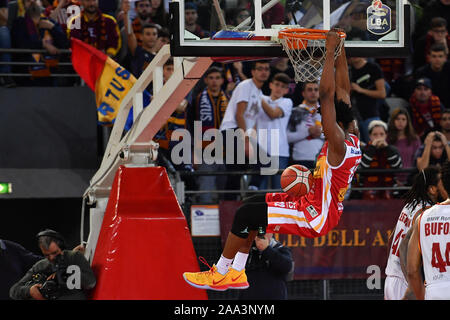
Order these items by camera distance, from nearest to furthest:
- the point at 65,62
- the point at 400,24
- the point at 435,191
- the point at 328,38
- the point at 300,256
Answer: the point at 328,38 → the point at 400,24 → the point at 435,191 → the point at 300,256 → the point at 65,62

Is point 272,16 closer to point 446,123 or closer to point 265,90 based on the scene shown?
point 265,90

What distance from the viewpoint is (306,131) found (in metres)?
12.7

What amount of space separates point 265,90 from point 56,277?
4.91 m

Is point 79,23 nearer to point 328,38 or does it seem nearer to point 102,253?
point 102,253

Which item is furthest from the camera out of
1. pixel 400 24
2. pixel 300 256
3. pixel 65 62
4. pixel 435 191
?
pixel 65 62

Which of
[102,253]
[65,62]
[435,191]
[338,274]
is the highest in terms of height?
[65,62]

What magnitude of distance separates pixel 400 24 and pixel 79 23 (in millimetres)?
5900

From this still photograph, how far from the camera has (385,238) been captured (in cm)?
1273

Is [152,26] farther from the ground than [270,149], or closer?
farther from the ground

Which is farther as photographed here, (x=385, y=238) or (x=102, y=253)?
(x=385, y=238)

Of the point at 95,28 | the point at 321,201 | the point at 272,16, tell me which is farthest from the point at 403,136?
the point at 321,201

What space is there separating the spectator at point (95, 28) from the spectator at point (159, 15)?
0.88 metres

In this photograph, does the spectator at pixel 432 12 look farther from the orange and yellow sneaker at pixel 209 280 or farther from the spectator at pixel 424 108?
the orange and yellow sneaker at pixel 209 280

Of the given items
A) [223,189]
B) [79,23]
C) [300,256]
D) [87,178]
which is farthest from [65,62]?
[300,256]
